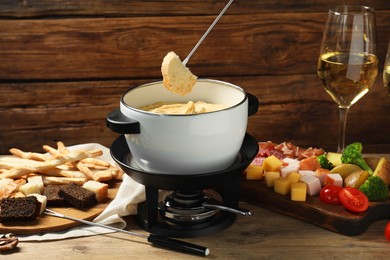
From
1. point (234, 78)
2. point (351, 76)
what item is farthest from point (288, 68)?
point (351, 76)

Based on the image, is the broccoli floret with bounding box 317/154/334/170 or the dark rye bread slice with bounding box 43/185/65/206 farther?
the broccoli floret with bounding box 317/154/334/170

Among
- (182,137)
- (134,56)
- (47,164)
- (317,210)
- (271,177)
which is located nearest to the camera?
(182,137)

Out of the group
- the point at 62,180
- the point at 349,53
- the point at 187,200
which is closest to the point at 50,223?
the point at 62,180

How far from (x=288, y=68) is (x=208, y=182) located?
848 mm

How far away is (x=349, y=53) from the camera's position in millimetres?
1523

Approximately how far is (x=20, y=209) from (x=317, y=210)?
2.04 ft

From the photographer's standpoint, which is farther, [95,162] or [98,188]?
[95,162]

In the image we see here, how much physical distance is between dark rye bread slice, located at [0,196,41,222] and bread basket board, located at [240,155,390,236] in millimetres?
461

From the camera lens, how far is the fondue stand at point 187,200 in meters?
1.33

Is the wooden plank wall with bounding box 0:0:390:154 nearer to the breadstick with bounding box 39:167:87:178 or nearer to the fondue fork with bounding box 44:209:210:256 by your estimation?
the breadstick with bounding box 39:167:87:178

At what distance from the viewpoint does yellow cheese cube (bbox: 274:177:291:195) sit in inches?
58.1

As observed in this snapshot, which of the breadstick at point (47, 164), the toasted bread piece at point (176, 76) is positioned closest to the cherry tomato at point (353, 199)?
the toasted bread piece at point (176, 76)

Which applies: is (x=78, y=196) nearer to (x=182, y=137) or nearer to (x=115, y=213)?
(x=115, y=213)

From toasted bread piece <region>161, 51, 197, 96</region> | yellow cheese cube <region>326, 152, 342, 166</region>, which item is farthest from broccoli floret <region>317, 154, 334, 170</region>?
toasted bread piece <region>161, 51, 197, 96</region>
